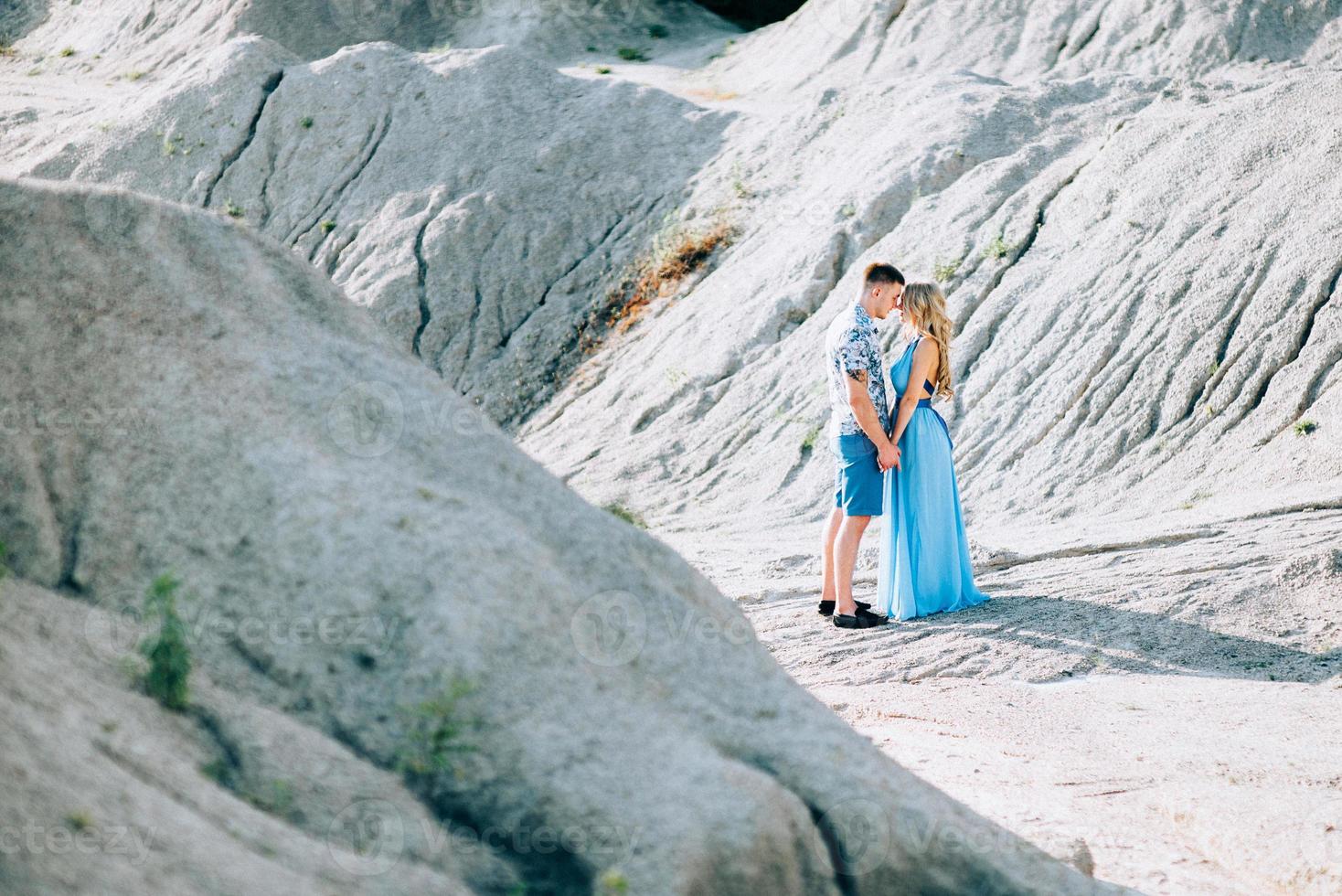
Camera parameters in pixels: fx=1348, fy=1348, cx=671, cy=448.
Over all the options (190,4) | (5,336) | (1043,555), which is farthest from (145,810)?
(190,4)

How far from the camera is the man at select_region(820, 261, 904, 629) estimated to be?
6723 mm

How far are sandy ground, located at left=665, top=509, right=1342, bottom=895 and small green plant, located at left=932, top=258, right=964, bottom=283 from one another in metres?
3.47

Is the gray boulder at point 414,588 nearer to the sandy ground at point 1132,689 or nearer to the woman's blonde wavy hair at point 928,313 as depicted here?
the sandy ground at point 1132,689

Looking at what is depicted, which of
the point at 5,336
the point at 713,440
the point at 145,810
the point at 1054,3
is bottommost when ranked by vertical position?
the point at 713,440

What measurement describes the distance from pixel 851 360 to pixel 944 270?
540cm

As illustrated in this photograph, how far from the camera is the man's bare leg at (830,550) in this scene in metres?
7.16

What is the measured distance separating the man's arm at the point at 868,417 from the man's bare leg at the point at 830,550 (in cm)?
41

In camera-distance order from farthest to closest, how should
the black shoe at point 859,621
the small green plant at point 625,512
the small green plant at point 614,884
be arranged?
the small green plant at point 625,512
the black shoe at point 859,621
the small green plant at point 614,884

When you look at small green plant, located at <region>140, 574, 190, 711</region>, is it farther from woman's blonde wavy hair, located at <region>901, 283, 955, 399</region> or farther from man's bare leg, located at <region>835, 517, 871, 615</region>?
woman's blonde wavy hair, located at <region>901, 283, 955, 399</region>

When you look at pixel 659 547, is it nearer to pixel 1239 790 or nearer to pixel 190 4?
pixel 1239 790

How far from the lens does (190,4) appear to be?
76.8 feet

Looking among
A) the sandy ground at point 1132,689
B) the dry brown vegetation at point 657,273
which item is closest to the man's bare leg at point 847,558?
the sandy ground at point 1132,689

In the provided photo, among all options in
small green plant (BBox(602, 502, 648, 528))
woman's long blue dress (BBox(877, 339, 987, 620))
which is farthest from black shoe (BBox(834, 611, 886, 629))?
small green plant (BBox(602, 502, 648, 528))

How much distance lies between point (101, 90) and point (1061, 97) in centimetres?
1517
